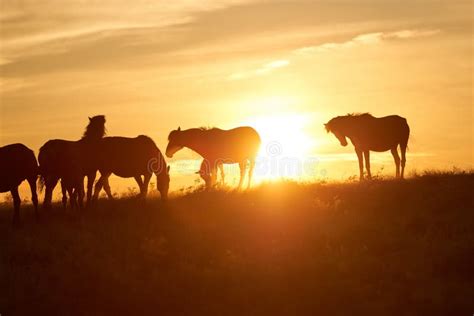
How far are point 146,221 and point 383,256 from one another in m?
7.83

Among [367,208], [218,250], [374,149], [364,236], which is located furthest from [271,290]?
[374,149]

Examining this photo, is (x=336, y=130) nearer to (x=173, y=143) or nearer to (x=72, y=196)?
(x=173, y=143)

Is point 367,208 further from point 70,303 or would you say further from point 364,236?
point 70,303

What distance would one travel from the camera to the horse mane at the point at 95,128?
26.8 m

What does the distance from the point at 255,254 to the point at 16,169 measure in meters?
Answer: 8.31

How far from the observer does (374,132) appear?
3294 cm

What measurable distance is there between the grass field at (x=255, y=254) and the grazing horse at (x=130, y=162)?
876 mm

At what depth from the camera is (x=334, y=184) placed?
1134 inches

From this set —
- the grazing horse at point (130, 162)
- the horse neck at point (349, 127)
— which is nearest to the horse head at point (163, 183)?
the grazing horse at point (130, 162)

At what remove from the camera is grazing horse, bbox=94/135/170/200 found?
2655 centimetres

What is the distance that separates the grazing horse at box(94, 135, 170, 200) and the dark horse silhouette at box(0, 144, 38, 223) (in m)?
2.90

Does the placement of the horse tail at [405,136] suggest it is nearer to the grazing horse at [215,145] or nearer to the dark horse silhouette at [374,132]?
the dark horse silhouette at [374,132]

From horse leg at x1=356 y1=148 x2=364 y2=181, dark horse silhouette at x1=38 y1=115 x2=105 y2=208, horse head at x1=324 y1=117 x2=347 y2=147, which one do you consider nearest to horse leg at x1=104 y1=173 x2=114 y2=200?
dark horse silhouette at x1=38 y1=115 x2=105 y2=208

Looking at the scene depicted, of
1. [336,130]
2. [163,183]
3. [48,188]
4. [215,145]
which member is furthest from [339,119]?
[48,188]
